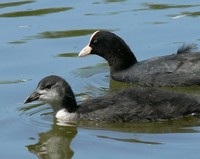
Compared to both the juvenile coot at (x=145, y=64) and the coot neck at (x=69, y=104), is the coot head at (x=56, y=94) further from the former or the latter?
the juvenile coot at (x=145, y=64)

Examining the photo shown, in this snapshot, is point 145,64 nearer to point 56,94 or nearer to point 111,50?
point 111,50

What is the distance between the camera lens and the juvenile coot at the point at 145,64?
1372 cm

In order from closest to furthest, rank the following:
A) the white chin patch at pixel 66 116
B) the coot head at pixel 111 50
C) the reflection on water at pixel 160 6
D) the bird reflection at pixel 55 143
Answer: the bird reflection at pixel 55 143, the white chin patch at pixel 66 116, the coot head at pixel 111 50, the reflection on water at pixel 160 6

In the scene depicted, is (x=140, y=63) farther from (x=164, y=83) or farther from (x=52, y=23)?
(x=52, y=23)

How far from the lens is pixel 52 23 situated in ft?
55.8

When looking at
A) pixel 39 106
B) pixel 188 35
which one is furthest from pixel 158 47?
pixel 39 106

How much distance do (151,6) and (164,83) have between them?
426 cm

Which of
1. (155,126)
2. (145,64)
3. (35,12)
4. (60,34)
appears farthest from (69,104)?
(35,12)

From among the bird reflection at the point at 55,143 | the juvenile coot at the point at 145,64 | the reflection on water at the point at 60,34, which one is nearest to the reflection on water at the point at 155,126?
the bird reflection at the point at 55,143

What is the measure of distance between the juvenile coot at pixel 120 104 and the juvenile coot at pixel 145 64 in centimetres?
185

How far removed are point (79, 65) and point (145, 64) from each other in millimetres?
1160

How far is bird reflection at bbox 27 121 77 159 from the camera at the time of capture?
10.7m

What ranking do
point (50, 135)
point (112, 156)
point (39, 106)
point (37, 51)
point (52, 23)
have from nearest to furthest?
point (112, 156), point (50, 135), point (39, 106), point (37, 51), point (52, 23)

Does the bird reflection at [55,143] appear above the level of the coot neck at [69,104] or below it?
below
